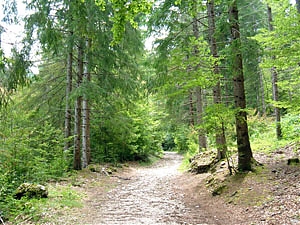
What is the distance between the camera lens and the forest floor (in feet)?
16.3

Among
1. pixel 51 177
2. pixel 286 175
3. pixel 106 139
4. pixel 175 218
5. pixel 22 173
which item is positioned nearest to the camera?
pixel 175 218

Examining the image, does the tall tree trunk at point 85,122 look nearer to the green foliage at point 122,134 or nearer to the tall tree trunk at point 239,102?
the green foliage at point 122,134

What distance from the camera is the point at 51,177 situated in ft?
29.1

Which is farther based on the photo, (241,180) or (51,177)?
(51,177)

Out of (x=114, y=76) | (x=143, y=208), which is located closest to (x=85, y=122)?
(x=114, y=76)

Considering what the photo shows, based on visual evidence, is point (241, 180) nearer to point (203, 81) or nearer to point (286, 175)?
point (286, 175)

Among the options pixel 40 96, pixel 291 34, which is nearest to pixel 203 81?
pixel 291 34

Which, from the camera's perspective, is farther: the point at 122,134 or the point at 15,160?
the point at 122,134

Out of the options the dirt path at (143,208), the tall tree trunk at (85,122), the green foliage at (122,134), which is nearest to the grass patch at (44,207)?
the dirt path at (143,208)

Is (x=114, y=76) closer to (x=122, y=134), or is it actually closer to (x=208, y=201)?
(x=122, y=134)

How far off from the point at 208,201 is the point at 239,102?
9.41 ft

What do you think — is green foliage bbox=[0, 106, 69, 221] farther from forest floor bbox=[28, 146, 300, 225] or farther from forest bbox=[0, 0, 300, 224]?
forest floor bbox=[28, 146, 300, 225]

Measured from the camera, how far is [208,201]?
6.70 metres

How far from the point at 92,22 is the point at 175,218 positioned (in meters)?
6.05
